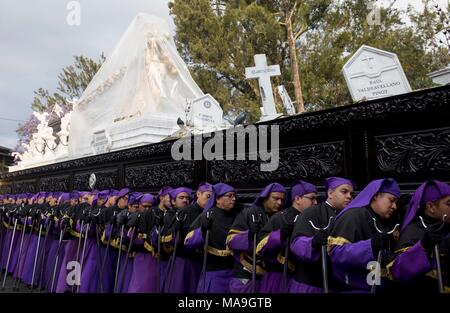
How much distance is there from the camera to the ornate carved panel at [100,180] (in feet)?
28.9

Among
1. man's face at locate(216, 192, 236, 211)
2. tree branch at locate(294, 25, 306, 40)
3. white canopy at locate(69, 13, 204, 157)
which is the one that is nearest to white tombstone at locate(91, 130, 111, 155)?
white canopy at locate(69, 13, 204, 157)

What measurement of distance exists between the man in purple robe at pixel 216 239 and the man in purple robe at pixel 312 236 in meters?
1.11

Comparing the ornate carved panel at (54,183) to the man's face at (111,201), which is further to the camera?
the ornate carved panel at (54,183)

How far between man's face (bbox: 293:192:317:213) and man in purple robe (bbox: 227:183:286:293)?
25 cm

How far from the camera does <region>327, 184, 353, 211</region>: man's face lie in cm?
365

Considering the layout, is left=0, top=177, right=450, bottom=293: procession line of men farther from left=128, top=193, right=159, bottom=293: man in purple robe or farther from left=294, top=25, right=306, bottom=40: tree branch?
left=294, top=25, right=306, bottom=40: tree branch

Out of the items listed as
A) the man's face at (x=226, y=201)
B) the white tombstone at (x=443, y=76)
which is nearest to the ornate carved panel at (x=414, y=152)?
the man's face at (x=226, y=201)

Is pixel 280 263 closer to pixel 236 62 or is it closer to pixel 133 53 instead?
Answer: pixel 133 53

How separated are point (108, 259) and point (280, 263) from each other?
147 inches

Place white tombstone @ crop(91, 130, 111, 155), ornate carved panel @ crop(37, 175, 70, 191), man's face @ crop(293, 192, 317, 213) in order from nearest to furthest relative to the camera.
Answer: man's face @ crop(293, 192, 317, 213) < white tombstone @ crop(91, 130, 111, 155) < ornate carved panel @ crop(37, 175, 70, 191)

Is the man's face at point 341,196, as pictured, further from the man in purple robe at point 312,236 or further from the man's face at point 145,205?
the man's face at point 145,205

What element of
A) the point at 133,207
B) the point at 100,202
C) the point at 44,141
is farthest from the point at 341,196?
the point at 44,141

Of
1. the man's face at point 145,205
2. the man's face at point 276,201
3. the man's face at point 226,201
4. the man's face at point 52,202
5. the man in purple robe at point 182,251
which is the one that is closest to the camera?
the man's face at point 276,201
